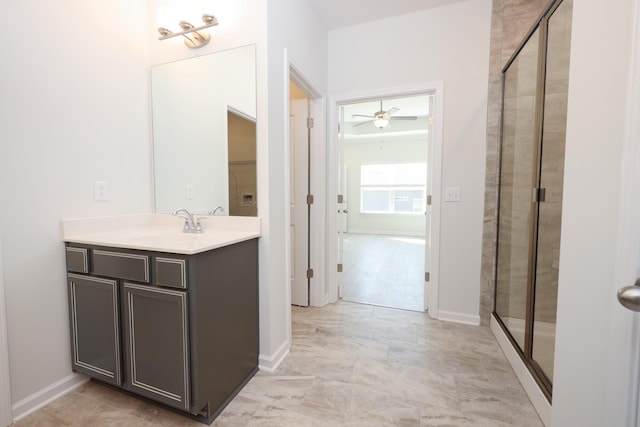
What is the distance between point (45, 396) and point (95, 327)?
0.44 m

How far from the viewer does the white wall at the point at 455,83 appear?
2.28m

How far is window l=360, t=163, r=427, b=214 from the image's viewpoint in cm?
727

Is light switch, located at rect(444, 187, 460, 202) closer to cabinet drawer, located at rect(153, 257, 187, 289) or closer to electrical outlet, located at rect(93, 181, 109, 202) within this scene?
cabinet drawer, located at rect(153, 257, 187, 289)

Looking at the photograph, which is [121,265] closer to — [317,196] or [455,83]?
[317,196]

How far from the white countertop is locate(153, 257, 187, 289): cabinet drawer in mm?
50

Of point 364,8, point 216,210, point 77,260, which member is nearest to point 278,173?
point 216,210

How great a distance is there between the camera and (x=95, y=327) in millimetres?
1498

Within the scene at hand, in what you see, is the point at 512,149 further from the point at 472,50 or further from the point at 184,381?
the point at 184,381

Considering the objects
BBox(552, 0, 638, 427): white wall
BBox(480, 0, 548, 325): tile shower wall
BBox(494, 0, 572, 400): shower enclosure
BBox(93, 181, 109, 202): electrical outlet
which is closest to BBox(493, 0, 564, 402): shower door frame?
BBox(494, 0, 572, 400): shower enclosure

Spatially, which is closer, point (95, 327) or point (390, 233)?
point (95, 327)

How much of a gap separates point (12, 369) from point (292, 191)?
2106 millimetres

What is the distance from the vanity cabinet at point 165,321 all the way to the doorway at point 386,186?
2.68m

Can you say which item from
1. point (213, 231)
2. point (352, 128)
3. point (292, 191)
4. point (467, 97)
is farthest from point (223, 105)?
point (352, 128)

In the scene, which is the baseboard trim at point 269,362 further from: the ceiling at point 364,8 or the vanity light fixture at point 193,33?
the ceiling at point 364,8
